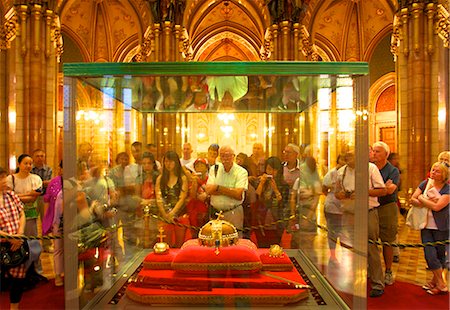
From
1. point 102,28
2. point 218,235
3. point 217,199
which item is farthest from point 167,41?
point 218,235

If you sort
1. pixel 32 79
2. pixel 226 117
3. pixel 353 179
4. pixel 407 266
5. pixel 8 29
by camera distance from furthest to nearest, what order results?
pixel 8 29 < pixel 32 79 < pixel 226 117 < pixel 407 266 < pixel 353 179

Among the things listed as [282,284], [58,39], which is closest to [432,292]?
[282,284]

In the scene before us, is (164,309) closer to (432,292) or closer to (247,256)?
(247,256)

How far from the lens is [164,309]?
4.51 meters

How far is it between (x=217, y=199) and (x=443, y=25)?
965 centimetres

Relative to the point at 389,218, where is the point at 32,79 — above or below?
above

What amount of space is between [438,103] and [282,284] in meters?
9.88

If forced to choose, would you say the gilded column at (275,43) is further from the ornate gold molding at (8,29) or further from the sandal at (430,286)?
the sandal at (430,286)

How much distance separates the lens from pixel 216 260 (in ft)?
16.0

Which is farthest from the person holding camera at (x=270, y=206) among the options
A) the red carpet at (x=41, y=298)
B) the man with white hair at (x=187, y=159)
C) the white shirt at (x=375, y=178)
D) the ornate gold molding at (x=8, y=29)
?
the ornate gold molding at (x=8, y=29)

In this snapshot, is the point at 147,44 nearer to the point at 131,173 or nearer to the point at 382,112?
the point at 131,173

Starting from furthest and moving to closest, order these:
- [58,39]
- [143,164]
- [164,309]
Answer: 1. [58,39]
2. [143,164]
3. [164,309]

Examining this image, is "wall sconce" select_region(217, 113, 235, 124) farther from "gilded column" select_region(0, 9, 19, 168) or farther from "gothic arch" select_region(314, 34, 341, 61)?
"gothic arch" select_region(314, 34, 341, 61)

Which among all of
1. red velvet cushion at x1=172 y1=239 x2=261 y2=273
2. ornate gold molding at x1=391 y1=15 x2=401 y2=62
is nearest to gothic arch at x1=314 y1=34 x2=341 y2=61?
ornate gold molding at x1=391 y1=15 x2=401 y2=62
